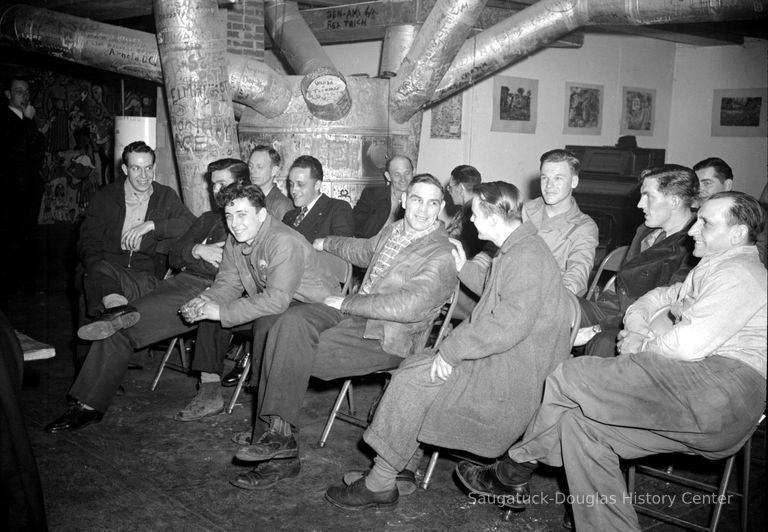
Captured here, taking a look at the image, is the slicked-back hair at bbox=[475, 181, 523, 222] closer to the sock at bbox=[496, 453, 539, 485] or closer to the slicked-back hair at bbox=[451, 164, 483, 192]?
the sock at bbox=[496, 453, 539, 485]

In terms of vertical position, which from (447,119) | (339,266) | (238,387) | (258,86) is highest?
(258,86)

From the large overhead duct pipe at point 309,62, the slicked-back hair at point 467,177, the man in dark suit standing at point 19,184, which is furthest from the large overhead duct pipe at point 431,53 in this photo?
the man in dark suit standing at point 19,184

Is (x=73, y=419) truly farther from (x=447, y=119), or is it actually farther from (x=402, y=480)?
(x=447, y=119)

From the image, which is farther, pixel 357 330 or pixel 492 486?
pixel 357 330

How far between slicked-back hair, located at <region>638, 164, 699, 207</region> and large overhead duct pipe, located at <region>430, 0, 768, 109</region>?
234 cm

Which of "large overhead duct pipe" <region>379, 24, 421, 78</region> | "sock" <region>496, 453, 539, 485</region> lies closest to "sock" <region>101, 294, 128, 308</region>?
"sock" <region>496, 453, 539, 485</region>

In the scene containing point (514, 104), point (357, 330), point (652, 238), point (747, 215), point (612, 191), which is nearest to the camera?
point (747, 215)

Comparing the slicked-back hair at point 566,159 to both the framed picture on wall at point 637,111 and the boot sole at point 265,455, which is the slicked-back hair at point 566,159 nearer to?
the boot sole at point 265,455

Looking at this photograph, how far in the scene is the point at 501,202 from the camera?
11.3ft

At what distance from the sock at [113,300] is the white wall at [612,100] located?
537cm

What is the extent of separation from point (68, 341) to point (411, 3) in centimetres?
537

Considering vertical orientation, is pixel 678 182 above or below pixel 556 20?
below

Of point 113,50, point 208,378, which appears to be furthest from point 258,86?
point 208,378

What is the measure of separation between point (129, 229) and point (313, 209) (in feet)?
4.68
